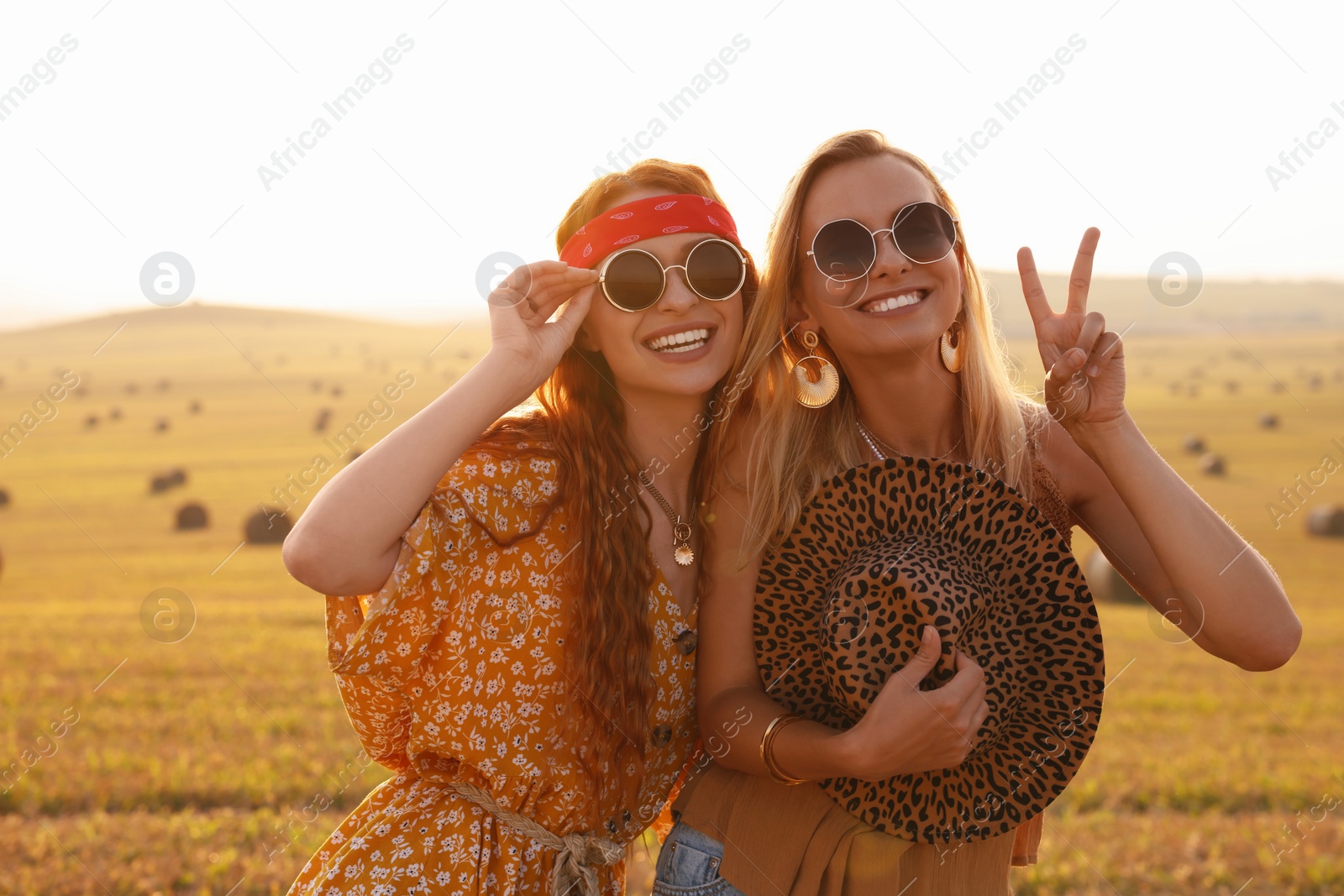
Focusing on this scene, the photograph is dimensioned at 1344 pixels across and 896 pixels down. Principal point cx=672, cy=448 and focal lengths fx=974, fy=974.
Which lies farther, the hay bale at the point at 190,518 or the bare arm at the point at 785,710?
the hay bale at the point at 190,518

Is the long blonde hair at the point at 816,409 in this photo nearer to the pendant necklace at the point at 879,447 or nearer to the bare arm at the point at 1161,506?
the pendant necklace at the point at 879,447

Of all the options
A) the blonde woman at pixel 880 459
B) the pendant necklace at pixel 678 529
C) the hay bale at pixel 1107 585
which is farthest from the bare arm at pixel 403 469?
the hay bale at pixel 1107 585

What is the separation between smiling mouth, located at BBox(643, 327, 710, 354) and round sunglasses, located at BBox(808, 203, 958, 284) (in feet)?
1.41

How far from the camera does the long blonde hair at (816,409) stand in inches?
118

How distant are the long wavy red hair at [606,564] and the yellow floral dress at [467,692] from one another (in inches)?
1.8

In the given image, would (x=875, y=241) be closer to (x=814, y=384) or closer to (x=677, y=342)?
(x=814, y=384)

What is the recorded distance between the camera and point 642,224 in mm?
3021

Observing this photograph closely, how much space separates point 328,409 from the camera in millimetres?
44281

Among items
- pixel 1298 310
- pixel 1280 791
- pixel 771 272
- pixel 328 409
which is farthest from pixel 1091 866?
pixel 1298 310

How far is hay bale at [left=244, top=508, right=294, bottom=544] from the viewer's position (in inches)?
848

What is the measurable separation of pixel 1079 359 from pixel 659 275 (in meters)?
1.21

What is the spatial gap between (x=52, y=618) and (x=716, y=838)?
13758 mm

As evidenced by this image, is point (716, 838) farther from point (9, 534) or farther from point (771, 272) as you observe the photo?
point (9, 534)

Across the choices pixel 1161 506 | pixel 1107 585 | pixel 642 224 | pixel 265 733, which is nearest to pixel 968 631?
pixel 1161 506
